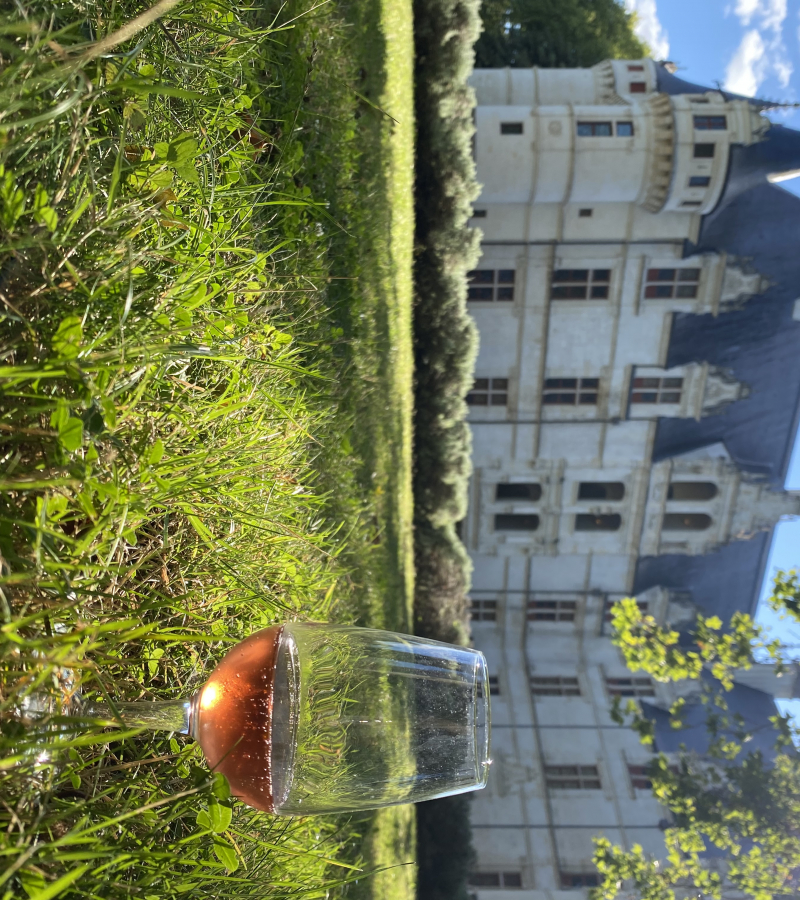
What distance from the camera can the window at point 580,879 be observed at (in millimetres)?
15469

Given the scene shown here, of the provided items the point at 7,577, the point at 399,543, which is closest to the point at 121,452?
the point at 7,577

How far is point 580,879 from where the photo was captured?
51.0 ft

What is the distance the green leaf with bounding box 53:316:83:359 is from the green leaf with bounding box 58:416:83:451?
0.12 meters

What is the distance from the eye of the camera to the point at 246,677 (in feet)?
4.79

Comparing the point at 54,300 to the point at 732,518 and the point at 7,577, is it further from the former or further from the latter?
the point at 732,518

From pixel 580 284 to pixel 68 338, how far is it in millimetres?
14886

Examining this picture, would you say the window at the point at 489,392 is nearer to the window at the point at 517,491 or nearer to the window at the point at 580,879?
the window at the point at 517,491

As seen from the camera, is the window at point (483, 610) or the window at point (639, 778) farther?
the window at point (483, 610)

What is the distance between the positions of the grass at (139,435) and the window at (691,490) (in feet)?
51.2

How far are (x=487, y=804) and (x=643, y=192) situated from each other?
15.1 m

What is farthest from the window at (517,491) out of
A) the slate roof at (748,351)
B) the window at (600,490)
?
the slate roof at (748,351)

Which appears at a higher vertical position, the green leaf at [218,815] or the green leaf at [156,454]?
the green leaf at [156,454]

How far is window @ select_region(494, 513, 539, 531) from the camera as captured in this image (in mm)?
17203

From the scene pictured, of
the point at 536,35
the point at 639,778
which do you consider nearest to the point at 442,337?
the point at 536,35
